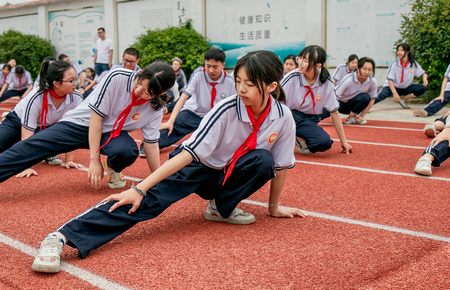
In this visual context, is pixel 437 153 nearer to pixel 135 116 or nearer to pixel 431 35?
pixel 135 116

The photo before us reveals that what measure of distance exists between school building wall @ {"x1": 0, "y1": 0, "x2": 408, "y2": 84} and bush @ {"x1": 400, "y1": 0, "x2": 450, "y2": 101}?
54cm

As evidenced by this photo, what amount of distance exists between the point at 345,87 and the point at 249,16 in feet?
19.1

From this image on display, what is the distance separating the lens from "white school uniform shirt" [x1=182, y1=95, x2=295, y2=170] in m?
2.81

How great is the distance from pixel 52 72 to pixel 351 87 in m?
4.83

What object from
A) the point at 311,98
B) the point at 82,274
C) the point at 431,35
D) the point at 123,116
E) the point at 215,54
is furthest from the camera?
the point at 431,35

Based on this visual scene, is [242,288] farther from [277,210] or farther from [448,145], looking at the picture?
[448,145]

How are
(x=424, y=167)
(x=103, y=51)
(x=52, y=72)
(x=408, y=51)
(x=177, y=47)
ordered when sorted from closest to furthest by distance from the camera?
(x=52, y=72), (x=424, y=167), (x=408, y=51), (x=177, y=47), (x=103, y=51)

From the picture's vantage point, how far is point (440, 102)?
8328 mm

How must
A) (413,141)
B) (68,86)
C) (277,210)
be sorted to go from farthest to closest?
1. (413,141)
2. (68,86)
3. (277,210)

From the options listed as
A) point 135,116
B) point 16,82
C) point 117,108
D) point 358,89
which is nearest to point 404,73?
point 358,89

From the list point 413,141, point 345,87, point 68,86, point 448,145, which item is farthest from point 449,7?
point 68,86

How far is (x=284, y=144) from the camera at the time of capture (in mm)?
3066

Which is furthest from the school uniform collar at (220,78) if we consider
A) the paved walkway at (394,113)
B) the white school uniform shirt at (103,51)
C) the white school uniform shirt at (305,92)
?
the white school uniform shirt at (103,51)

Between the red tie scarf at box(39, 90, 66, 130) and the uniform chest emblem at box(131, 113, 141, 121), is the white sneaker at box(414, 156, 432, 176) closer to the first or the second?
the uniform chest emblem at box(131, 113, 141, 121)
